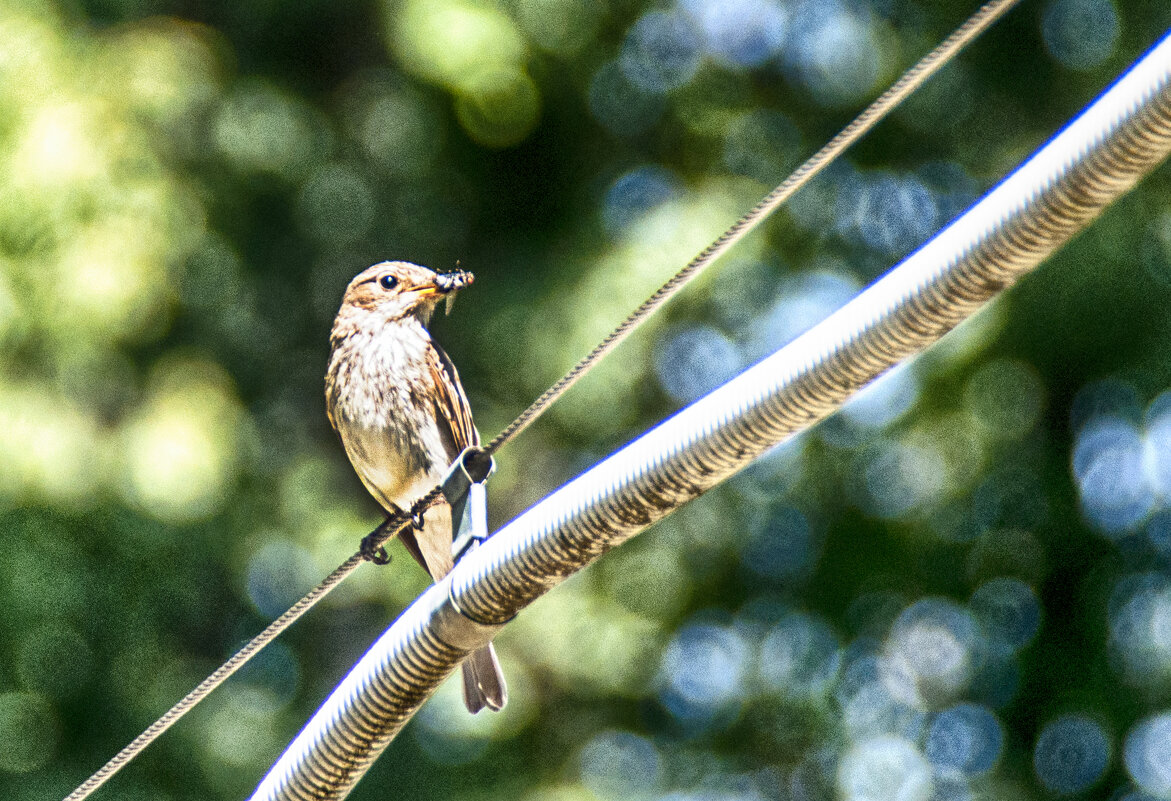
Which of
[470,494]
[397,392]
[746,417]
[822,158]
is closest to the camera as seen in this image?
[746,417]

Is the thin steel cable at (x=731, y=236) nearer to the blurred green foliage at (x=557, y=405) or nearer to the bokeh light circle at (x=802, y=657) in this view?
the blurred green foliage at (x=557, y=405)

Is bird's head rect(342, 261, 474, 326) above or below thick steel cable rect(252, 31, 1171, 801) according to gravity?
above

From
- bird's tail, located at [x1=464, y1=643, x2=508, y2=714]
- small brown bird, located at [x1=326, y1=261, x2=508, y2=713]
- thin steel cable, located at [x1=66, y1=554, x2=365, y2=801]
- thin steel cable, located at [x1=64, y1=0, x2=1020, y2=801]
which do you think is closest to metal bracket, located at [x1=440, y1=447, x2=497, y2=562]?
thin steel cable, located at [x1=64, y1=0, x2=1020, y2=801]

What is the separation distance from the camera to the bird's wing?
485 centimetres

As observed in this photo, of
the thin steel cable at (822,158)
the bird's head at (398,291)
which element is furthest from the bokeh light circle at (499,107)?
the thin steel cable at (822,158)

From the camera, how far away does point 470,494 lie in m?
2.58

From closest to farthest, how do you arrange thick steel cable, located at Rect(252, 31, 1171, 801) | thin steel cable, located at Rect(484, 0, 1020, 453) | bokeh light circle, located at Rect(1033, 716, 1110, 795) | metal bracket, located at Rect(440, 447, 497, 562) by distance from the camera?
thick steel cable, located at Rect(252, 31, 1171, 801) → thin steel cable, located at Rect(484, 0, 1020, 453) → metal bracket, located at Rect(440, 447, 497, 562) → bokeh light circle, located at Rect(1033, 716, 1110, 795)

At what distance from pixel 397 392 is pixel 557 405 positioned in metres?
1.24

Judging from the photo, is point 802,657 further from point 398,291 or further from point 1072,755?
point 398,291

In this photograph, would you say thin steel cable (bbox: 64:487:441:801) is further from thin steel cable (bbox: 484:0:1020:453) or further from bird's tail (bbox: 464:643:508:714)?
bird's tail (bbox: 464:643:508:714)

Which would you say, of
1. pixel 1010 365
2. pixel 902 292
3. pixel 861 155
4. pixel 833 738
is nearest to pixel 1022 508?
pixel 1010 365

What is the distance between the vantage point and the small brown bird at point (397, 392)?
189 inches

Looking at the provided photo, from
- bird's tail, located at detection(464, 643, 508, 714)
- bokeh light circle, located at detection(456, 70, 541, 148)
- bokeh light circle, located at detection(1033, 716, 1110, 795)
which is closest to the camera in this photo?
bird's tail, located at detection(464, 643, 508, 714)

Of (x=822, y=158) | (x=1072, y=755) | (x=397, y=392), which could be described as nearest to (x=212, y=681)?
(x=822, y=158)
